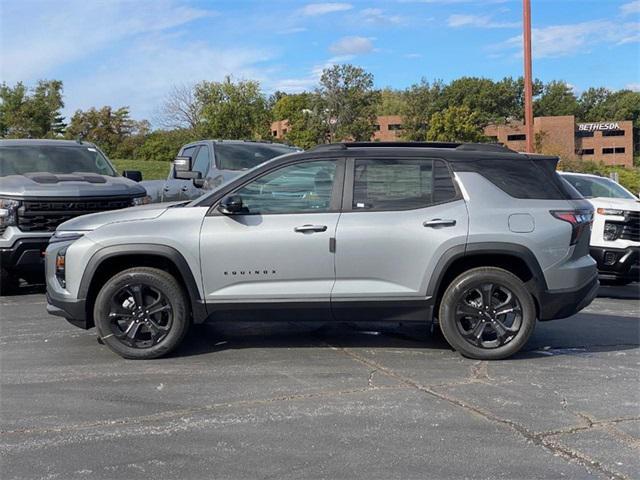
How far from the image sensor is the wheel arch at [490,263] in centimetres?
563

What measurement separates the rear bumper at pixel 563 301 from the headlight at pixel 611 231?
14.2 feet

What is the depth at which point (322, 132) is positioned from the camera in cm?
6109

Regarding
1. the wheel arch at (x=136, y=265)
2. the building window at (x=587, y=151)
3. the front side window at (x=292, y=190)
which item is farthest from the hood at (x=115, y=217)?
the building window at (x=587, y=151)

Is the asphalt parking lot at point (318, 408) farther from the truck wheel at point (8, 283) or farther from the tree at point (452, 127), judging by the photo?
the tree at point (452, 127)

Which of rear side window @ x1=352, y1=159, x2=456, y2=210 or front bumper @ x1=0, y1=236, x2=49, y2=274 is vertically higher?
rear side window @ x1=352, y1=159, x2=456, y2=210

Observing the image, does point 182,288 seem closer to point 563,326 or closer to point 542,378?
point 542,378

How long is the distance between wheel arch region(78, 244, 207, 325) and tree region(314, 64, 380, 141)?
5433 centimetres

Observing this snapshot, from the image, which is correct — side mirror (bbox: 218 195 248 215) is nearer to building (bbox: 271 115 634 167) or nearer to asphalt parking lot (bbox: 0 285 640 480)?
asphalt parking lot (bbox: 0 285 640 480)

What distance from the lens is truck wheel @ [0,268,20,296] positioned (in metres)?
8.85

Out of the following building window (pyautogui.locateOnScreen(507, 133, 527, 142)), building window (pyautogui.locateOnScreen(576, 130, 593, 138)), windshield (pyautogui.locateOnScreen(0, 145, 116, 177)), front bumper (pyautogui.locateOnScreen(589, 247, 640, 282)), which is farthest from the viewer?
building window (pyautogui.locateOnScreen(576, 130, 593, 138))

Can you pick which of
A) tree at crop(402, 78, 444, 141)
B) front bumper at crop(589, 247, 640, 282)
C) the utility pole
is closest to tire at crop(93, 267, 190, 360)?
front bumper at crop(589, 247, 640, 282)

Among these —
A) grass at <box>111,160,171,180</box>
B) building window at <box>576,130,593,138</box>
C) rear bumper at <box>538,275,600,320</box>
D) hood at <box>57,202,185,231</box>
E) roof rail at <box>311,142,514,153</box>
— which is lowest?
rear bumper at <box>538,275,600,320</box>

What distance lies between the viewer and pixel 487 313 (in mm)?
5746

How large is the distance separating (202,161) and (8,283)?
369 cm
